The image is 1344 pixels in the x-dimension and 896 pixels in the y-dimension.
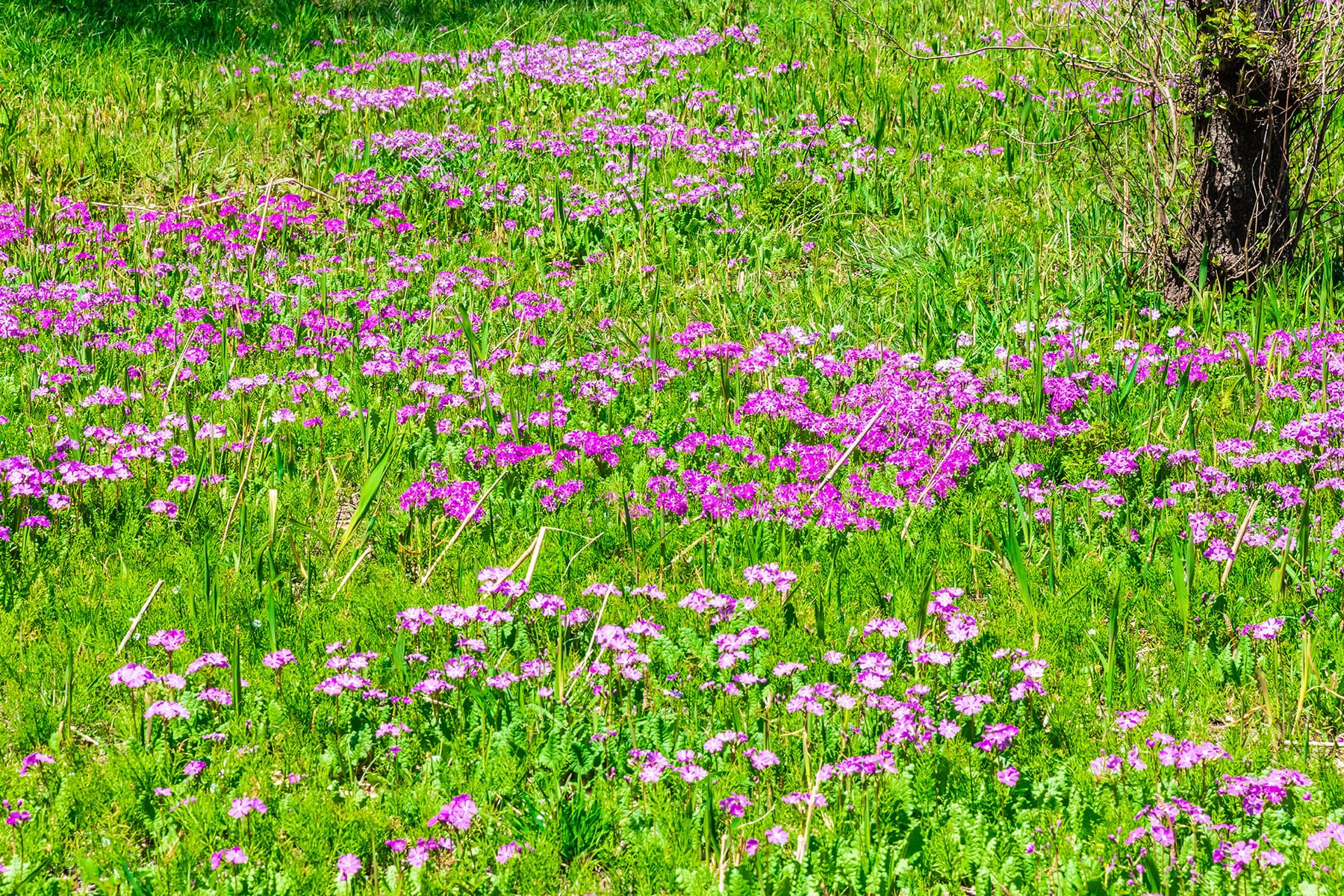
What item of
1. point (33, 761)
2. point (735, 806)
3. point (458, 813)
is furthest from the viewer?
point (33, 761)

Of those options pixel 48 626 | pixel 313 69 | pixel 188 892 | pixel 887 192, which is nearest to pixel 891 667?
pixel 188 892

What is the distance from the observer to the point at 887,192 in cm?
816

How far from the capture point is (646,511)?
475 cm

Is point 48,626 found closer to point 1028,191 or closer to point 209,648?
point 209,648

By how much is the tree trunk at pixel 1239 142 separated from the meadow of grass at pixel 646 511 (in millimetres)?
268

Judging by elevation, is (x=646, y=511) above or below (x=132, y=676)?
below

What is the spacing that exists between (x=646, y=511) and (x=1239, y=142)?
3.97 meters

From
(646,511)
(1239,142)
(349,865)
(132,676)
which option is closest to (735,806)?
(349,865)

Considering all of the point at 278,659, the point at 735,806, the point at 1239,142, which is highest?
the point at 1239,142

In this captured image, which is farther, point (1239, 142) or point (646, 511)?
point (1239, 142)

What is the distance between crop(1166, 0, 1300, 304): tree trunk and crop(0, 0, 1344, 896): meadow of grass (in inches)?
10.6

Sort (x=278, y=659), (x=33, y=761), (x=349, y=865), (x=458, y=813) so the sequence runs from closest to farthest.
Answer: (x=349, y=865) < (x=458, y=813) < (x=33, y=761) < (x=278, y=659)

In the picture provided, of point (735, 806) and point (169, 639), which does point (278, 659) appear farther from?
point (735, 806)

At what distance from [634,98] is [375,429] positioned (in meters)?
4.99
